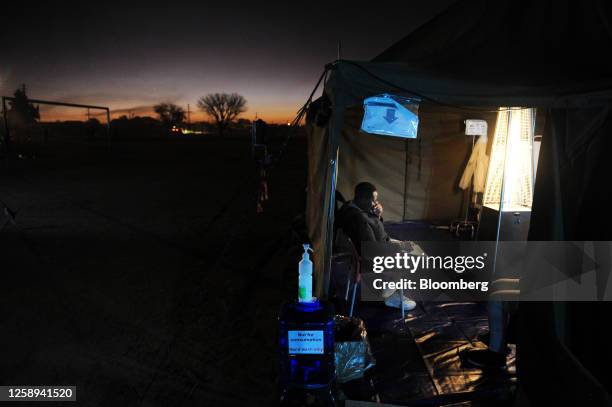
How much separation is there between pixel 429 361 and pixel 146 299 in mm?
3396

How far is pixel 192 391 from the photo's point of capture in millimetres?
3107

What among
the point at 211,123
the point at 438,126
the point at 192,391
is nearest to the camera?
the point at 192,391

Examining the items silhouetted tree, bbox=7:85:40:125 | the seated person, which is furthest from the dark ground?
silhouetted tree, bbox=7:85:40:125

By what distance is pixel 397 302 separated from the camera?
15.0 ft

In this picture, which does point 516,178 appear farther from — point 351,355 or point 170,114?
point 170,114

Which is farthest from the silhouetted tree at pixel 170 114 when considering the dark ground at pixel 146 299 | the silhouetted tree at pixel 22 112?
the dark ground at pixel 146 299

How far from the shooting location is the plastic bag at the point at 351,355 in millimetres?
3107

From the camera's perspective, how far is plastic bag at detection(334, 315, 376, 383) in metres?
3.11

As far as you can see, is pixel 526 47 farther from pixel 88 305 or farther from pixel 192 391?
pixel 88 305

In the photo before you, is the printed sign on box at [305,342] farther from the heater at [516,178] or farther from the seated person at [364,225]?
the heater at [516,178]

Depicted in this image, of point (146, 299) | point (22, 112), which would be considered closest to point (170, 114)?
point (22, 112)

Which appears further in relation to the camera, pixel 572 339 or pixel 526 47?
pixel 526 47

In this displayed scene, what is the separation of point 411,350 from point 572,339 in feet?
4.21

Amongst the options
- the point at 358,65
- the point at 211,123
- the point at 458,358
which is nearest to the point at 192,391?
the point at 458,358
